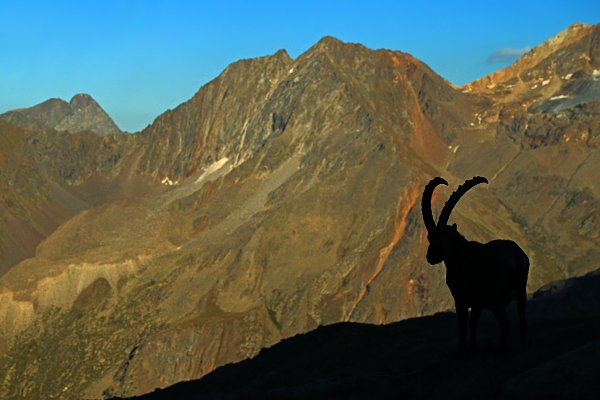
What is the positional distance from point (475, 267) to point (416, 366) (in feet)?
Answer: 25.9

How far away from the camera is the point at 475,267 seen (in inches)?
1024

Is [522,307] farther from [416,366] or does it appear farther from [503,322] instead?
[416,366]

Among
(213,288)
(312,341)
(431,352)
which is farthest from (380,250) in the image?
(431,352)

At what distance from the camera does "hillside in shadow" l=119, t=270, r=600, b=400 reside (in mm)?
21938

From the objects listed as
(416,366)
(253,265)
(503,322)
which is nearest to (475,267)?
(503,322)

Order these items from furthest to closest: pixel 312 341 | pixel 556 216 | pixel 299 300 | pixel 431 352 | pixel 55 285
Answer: pixel 556 216, pixel 55 285, pixel 299 300, pixel 312 341, pixel 431 352

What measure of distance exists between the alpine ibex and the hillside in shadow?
1.22m

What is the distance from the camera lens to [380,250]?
150m

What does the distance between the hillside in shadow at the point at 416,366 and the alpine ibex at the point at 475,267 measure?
4.01 ft

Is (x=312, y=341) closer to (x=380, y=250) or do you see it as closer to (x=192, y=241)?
(x=380, y=250)

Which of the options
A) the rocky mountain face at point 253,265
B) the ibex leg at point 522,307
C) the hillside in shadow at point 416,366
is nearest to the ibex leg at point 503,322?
the hillside in shadow at point 416,366

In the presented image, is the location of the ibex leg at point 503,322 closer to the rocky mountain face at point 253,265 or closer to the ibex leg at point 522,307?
the ibex leg at point 522,307

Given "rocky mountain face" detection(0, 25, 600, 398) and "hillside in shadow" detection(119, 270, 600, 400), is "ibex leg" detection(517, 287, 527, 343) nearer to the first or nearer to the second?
"hillside in shadow" detection(119, 270, 600, 400)

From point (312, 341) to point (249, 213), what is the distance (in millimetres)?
120897
